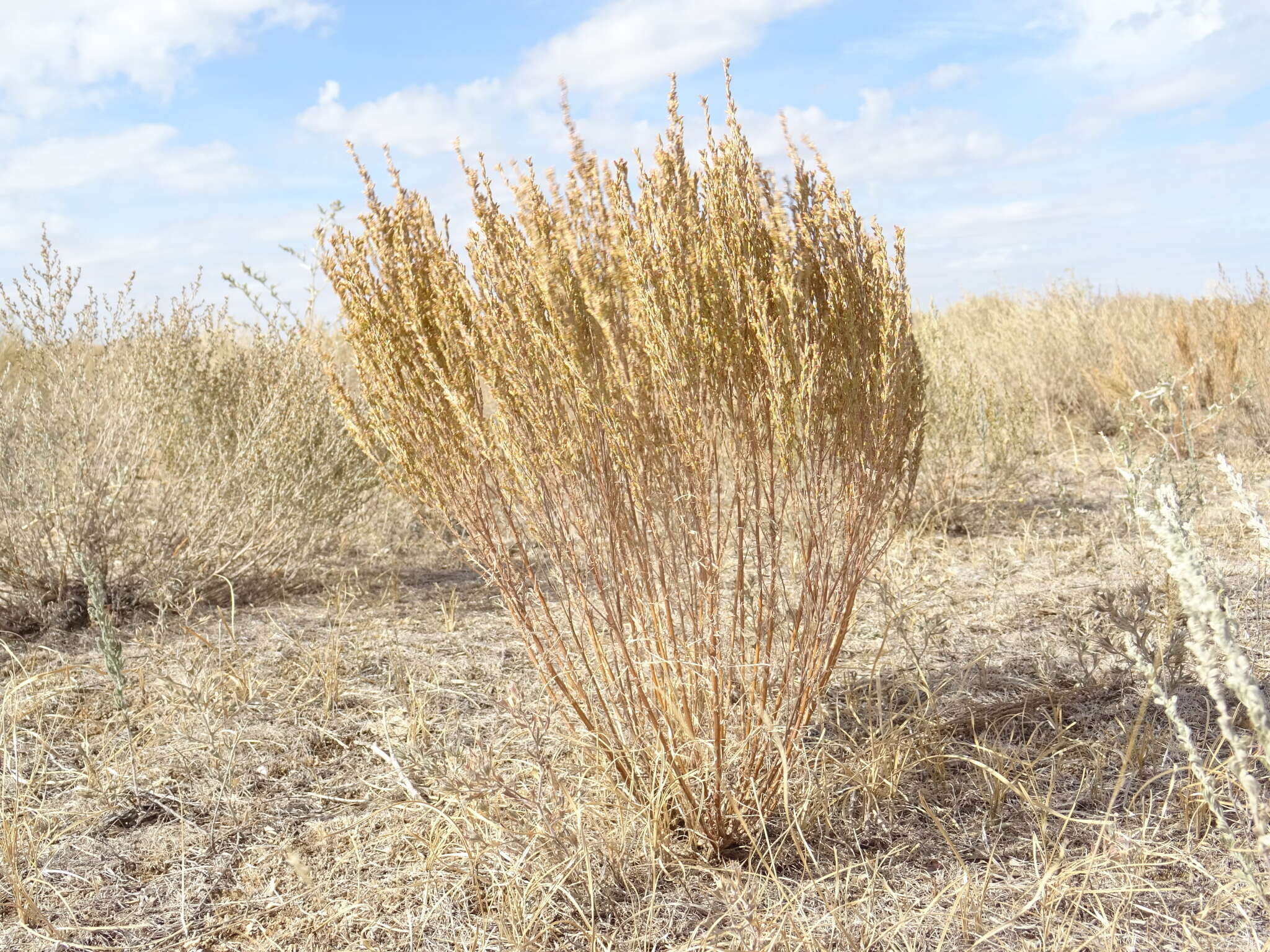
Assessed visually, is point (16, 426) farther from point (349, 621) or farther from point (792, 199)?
point (792, 199)

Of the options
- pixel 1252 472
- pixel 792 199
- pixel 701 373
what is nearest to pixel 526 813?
pixel 701 373

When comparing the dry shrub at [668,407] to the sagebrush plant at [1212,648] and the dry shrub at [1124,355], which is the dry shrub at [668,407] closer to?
the sagebrush plant at [1212,648]

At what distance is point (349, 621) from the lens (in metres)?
4.54

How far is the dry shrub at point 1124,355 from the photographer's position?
784 cm

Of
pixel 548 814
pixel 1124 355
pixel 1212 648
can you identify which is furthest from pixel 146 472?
pixel 1124 355

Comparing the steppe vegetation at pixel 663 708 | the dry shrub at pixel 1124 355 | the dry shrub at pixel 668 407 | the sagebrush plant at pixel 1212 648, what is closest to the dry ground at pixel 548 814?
the steppe vegetation at pixel 663 708

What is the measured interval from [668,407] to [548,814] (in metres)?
1.00

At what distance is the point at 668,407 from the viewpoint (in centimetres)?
209

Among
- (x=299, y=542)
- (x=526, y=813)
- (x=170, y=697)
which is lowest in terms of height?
(x=526, y=813)

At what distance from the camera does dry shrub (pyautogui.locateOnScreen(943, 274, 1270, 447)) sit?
7840 millimetres

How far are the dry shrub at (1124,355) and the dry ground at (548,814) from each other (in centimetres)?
461

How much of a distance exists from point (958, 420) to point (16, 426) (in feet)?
18.2

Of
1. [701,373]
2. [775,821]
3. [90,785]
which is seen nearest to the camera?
[701,373]

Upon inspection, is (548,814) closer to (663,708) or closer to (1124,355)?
(663,708)
